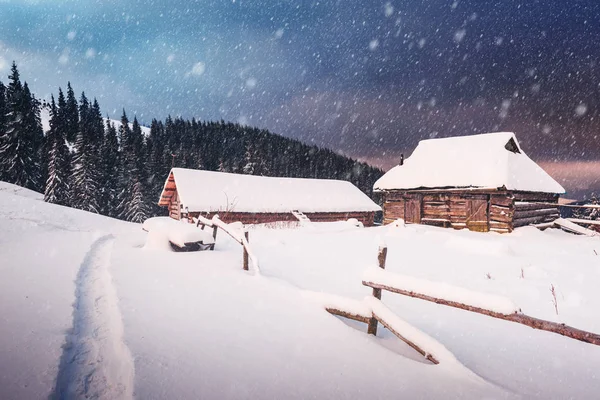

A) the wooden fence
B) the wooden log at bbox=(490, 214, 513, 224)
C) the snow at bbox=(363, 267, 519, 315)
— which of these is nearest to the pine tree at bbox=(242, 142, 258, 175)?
the wooden log at bbox=(490, 214, 513, 224)

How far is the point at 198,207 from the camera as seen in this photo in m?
21.6

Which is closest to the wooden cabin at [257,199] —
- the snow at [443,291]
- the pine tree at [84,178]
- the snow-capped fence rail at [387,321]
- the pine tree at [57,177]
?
the pine tree at [84,178]

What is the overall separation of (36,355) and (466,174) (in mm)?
19563

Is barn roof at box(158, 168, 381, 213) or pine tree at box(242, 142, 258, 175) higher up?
pine tree at box(242, 142, 258, 175)

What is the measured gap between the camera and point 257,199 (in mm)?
25391

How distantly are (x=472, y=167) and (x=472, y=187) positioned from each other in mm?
1833

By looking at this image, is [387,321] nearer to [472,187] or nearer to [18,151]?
[472,187]

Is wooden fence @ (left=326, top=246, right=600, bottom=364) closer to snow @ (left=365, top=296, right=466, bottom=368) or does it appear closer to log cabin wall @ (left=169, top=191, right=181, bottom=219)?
snow @ (left=365, top=296, right=466, bottom=368)

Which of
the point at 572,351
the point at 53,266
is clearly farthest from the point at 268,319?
the point at 53,266

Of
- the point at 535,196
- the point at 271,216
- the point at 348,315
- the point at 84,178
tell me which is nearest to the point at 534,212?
the point at 535,196

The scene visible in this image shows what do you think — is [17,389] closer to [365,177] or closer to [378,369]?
[378,369]

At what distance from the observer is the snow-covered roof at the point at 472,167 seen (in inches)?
663

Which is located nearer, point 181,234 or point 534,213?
point 181,234

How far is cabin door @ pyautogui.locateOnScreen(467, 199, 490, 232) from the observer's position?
1698 centimetres
